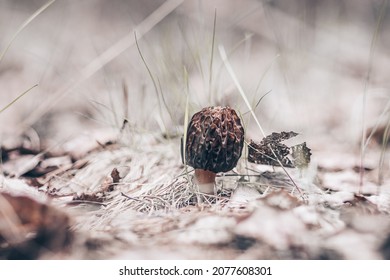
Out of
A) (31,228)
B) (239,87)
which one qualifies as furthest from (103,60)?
(31,228)

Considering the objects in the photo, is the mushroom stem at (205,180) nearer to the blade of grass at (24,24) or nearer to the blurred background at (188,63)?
the blurred background at (188,63)

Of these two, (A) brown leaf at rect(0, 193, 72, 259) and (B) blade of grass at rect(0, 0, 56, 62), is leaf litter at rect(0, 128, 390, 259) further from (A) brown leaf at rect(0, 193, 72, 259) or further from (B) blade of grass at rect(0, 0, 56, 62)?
(B) blade of grass at rect(0, 0, 56, 62)

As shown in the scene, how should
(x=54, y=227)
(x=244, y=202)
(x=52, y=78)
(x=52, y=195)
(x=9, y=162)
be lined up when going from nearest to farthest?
(x=54, y=227) → (x=244, y=202) → (x=52, y=195) → (x=9, y=162) → (x=52, y=78)

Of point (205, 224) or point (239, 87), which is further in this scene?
point (239, 87)

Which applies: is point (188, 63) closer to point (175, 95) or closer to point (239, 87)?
point (175, 95)

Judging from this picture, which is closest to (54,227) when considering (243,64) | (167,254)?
(167,254)

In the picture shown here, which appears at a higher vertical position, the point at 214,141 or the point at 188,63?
the point at 188,63

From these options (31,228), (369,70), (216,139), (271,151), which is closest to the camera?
(31,228)
